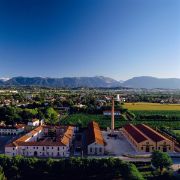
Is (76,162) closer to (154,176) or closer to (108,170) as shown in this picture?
(108,170)

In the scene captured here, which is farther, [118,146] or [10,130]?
[10,130]

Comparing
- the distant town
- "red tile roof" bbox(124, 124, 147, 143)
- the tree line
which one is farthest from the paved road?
"red tile roof" bbox(124, 124, 147, 143)

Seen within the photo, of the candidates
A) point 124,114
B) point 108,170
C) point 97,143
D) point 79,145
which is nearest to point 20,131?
point 79,145

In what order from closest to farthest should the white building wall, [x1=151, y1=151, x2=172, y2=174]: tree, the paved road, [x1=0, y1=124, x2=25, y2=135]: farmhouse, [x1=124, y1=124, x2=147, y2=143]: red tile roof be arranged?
[x1=151, y1=151, x2=172, y2=174]: tree, the white building wall, [x1=124, y1=124, x2=147, y2=143]: red tile roof, the paved road, [x1=0, y1=124, x2=25, y2=135]: farmhouse

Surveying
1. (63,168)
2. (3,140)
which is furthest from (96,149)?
(3,140)

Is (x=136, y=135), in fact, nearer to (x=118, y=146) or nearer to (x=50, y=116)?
(x=118, y=146)

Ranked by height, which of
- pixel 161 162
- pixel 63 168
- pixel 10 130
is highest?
pixel 161 162

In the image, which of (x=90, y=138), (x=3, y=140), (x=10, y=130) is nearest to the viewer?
(x=90, y=138)

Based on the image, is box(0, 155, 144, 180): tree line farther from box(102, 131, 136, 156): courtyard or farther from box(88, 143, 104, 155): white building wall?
box(102, 131, 136, 156): courtyard

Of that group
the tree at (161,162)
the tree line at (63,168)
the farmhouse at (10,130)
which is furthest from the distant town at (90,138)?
the tree line at (63,168)

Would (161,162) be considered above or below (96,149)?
above

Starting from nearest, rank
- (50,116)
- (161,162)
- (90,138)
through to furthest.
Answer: (161,162), (90,138), (50,116)
